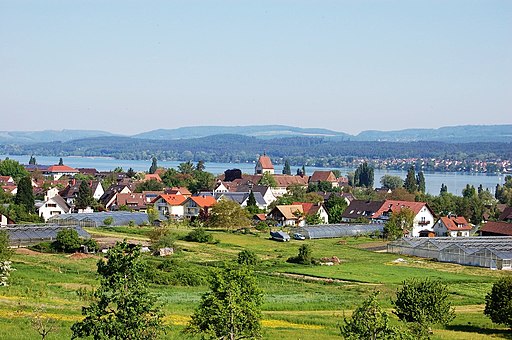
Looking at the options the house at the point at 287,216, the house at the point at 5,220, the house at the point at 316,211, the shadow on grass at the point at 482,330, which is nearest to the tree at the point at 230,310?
the shadow on grass at the point at 482,330

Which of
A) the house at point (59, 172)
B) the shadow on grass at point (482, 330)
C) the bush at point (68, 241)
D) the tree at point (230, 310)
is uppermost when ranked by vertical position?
the tree at point (230, 310)

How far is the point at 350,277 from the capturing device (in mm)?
41562

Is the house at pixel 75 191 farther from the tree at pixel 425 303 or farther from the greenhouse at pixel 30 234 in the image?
the tree at pixel 425 303

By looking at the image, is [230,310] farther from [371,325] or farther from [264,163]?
[264,163]

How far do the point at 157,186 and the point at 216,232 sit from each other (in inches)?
1349

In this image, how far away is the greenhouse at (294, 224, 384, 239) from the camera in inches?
2522

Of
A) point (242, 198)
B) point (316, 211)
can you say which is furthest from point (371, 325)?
point (242, 198)

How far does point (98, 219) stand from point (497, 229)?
109ft

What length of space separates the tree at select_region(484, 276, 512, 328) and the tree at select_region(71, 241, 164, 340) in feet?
50.5

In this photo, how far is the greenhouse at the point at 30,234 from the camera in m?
48.5

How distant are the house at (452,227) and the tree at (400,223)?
4661mm

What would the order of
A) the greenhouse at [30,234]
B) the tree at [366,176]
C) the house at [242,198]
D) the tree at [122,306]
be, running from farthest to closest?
the tree at [366,176], the house at [242,198], the greenhouse at [30,234], the tree at [122,306]

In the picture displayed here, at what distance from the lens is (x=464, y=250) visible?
164 feet

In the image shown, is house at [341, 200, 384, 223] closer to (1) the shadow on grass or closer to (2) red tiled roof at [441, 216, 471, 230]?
(2) red tiled roof at [441, 216, 471, 230]
